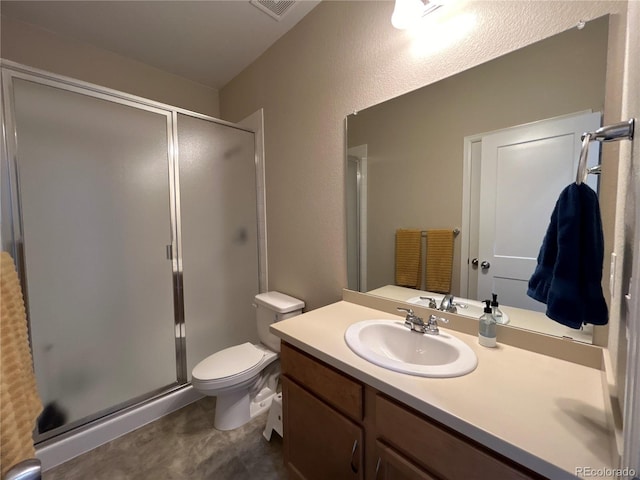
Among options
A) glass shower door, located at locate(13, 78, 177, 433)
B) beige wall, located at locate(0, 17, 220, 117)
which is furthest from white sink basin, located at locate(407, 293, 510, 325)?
beige wall, located at locate(0, 17, 220, 117)

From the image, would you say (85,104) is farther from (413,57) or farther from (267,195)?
(413,57)

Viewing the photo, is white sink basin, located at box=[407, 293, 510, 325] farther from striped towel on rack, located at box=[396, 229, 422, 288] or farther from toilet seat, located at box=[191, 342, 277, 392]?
toilet seat, located at box=[191, 342, 277, 392]

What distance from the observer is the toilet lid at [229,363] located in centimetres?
147

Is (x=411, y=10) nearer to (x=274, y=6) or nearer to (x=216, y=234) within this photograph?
(x=274, y=6)

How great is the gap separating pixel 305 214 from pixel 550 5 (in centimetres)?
138

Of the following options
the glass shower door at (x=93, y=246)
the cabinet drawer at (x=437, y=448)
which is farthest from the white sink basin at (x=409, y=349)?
the glass shower door at (x=93, y=246)

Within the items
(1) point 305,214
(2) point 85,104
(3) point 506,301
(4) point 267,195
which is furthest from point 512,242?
(2) point 85,104

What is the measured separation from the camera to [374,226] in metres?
1.42

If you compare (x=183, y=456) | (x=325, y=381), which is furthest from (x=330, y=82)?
(x=183, y=456)

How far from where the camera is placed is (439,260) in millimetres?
1207

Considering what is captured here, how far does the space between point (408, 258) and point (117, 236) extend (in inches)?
67.7

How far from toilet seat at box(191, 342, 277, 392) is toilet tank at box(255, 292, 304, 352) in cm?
8

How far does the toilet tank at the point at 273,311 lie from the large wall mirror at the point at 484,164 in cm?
52

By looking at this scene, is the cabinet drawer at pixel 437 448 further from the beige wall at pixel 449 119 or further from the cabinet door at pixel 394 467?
the beige wall at pixel 449 119
